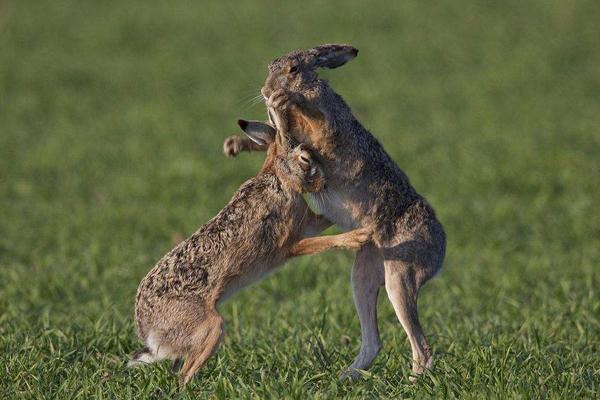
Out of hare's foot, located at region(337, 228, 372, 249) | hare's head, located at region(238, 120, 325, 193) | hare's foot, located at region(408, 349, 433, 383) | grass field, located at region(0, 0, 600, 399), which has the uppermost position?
hare's head, located at region(238, 120, 325, 193)

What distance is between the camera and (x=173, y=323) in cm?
590

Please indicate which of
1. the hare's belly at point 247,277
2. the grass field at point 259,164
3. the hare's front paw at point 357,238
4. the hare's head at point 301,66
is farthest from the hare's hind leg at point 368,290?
the hare's head at point 301,66

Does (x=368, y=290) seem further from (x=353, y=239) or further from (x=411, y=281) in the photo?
(x=353, y=239)

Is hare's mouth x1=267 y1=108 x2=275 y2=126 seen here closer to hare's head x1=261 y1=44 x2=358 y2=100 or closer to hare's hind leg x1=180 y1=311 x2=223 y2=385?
hare's head x1=261 y1=44 x2=358 y2=100

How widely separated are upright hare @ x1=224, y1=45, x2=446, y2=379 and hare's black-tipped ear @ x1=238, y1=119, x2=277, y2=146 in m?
0.11

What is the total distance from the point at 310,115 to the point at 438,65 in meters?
13.9

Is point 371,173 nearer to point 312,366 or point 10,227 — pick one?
point 312,366

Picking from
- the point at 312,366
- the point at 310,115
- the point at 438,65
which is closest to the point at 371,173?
the point at 310,115

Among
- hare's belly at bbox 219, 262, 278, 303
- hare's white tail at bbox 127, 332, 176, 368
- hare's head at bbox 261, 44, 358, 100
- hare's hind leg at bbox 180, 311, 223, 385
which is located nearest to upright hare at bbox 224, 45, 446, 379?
hare's head at bbox 261, 44, 358, 100

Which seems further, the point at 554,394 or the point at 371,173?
the point at 371,173

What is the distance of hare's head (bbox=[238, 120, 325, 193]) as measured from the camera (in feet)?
20.4

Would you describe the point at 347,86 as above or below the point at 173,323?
below

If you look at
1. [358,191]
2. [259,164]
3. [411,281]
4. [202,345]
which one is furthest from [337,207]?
[259,164]

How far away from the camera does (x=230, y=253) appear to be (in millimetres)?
6148
